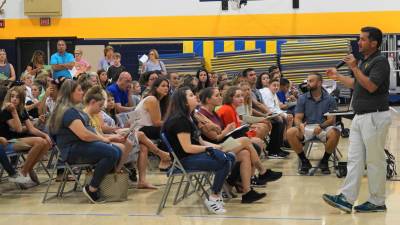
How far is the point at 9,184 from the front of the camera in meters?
7.49

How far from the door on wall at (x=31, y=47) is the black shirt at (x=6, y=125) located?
36.8 ft

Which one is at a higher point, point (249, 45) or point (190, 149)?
point (249, 45)

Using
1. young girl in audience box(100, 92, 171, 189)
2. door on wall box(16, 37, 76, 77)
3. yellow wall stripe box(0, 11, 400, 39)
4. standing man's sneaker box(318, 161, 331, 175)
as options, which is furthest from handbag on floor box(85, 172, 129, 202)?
door on wall box(16, 37, 76, 77)

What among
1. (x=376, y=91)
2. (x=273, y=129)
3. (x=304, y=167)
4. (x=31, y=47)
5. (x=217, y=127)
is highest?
(x=31, y=47)

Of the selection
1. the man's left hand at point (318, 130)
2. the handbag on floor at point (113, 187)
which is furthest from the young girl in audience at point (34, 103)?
the man's left hand at point (318, 130)

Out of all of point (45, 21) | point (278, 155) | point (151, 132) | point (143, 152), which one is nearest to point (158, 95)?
point (151, 132)

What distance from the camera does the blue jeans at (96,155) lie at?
20.5 feet

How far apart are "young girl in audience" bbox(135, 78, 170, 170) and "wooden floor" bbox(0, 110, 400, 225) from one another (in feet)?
2.12

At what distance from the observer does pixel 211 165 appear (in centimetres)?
572

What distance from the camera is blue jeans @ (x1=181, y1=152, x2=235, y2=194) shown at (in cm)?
572

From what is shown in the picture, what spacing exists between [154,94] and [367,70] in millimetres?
2754

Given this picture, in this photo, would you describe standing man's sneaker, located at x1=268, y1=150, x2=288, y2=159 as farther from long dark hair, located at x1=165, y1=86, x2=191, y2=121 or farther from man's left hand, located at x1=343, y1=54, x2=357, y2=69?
man's left hand, located at x1=343, y1=54, x2=357, y2=69

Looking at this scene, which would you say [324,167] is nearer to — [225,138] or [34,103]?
[225,138]

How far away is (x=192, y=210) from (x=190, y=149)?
617 millimetres
